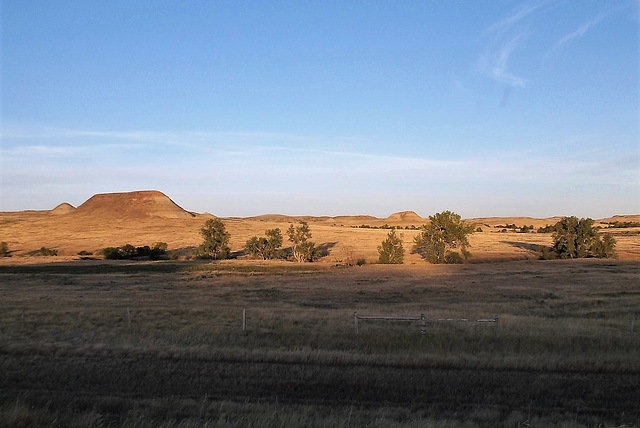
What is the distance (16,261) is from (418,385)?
6856 cm

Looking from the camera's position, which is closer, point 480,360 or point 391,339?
point 480,360

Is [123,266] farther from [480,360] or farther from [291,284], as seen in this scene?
[480,360]

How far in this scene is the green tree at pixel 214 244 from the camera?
7900 cm

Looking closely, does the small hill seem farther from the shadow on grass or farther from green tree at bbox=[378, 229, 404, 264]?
green tree at bbox=[378, 229, 404, 264]

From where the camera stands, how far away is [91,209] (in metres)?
179

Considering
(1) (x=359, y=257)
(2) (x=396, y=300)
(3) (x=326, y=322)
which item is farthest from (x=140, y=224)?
(3) (x=326, y=322)

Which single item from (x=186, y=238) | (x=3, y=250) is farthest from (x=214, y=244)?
(x=3, y=250)

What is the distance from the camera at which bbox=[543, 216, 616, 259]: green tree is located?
2744 inches

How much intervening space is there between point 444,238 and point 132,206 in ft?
418

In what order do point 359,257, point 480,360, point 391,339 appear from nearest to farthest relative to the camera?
point 480,360 < point 391,339 < point 359,257

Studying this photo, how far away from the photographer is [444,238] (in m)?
71.8

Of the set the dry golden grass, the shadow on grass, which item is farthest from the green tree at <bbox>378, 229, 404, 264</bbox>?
the shadow on grass

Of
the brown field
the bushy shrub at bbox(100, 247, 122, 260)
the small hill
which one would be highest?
the small hill

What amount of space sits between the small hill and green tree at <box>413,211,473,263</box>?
102450 millimetres
